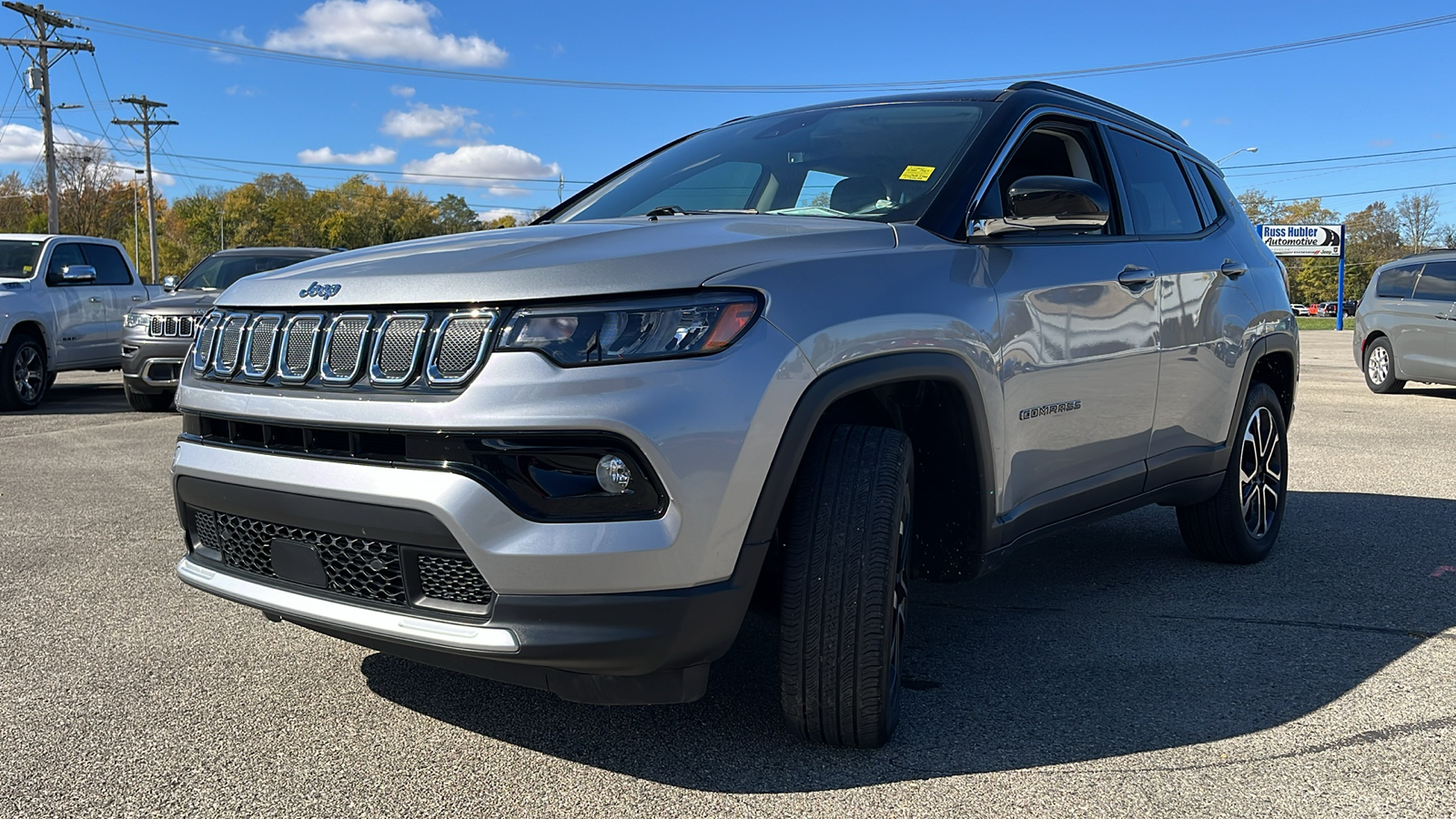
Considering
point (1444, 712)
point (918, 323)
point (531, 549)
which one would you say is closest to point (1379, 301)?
point (1444, 712)

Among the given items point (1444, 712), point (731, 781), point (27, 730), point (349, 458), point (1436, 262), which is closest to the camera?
point (349, 458)

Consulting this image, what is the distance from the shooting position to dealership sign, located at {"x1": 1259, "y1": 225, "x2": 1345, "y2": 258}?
185ft

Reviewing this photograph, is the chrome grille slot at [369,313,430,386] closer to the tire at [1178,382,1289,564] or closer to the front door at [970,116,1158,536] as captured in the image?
the front door at [970,116,1158,536]

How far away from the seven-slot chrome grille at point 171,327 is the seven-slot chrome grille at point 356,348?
25.9 ft

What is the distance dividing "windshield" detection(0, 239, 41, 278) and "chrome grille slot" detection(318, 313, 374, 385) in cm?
1134

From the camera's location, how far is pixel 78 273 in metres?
11.9

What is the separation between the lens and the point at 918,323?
289cm

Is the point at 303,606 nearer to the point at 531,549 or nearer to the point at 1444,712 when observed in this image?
the point at 531,549

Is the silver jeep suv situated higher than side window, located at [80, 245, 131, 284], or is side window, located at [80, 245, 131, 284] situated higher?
side window, located at [80, 245, 131, 284]

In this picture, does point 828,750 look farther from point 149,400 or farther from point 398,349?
point 149,400

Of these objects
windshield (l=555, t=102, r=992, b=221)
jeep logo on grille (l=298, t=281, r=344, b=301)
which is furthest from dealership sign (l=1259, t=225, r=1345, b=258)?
jeep logo on grille (l=298, t=281, r=344, b=301)

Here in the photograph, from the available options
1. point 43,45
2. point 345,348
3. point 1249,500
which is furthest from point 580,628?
point 43,45

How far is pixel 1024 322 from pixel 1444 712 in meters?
1.58

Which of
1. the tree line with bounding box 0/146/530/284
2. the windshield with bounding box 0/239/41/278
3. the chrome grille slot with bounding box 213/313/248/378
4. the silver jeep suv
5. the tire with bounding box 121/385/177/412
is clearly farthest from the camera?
the tree line with bounding box 0/146/530/284
